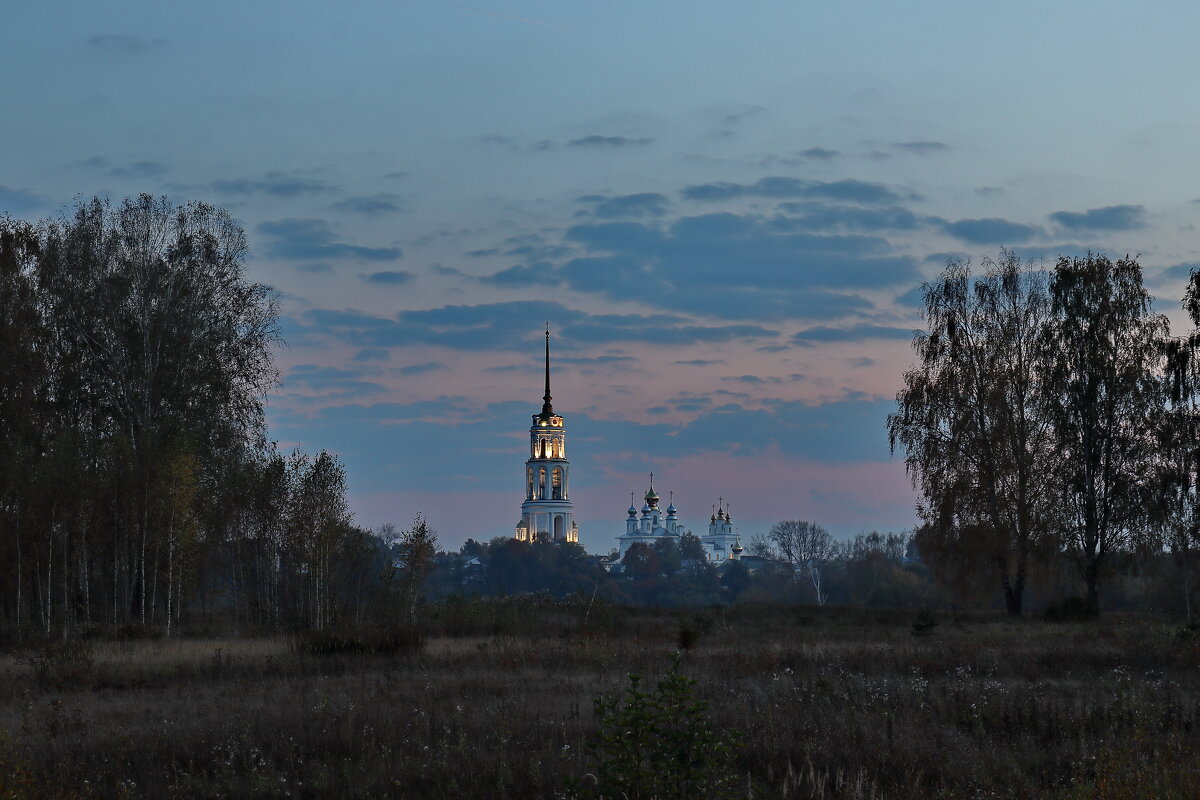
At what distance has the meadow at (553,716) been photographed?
10586 millimetres

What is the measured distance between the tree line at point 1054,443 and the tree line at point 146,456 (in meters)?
17.6

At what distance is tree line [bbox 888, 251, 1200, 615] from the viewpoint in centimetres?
3509

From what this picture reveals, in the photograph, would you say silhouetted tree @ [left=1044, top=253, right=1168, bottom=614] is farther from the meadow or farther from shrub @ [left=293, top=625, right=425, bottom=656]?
shrub @ [left=293, top=625, right=425, bottom=656]

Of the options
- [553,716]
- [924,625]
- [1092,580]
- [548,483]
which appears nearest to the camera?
[553,716]

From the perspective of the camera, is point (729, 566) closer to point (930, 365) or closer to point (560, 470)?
point (560, 470)

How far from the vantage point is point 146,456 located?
2950 cm

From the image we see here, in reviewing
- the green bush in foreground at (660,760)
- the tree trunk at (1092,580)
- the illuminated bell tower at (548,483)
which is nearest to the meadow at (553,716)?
the green bush in foreground at (660,760)

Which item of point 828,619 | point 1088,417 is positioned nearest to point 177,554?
point 828,619

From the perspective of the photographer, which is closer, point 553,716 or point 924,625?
point 553,716

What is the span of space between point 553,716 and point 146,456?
19351 millimetres

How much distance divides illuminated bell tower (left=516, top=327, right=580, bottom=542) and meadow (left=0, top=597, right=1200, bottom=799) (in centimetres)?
16664

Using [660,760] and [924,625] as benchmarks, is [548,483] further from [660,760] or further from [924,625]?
[660,760]

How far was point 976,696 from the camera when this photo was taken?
14414 millimetres

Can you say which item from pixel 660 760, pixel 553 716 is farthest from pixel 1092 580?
pixel 660 760
